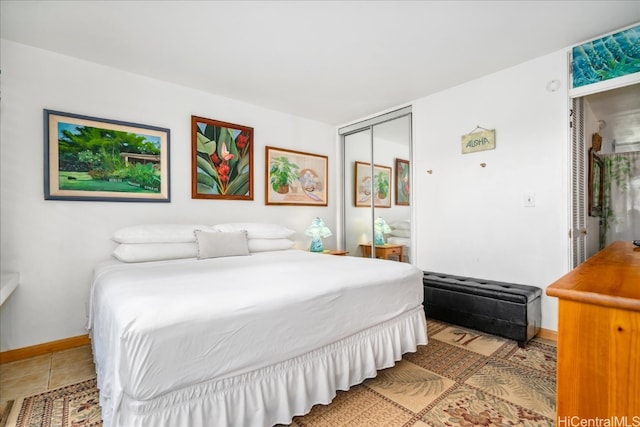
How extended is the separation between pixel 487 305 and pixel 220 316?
2.39 meters

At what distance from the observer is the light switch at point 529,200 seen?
2762 mm

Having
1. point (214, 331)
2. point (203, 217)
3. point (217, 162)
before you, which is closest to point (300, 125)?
point (217, 162)

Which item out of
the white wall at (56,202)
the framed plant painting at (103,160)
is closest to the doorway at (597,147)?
the white wall at (56,202)

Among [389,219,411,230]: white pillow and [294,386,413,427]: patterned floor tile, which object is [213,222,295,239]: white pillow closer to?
[389,219,411,230]: white pillow

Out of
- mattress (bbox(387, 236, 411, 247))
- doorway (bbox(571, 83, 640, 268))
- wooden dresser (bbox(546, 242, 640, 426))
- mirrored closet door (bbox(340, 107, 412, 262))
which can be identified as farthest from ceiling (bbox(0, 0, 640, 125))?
wooden dresser (bbox(546, 242, 640, 426))

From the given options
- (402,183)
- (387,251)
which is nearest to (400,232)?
(387,251)

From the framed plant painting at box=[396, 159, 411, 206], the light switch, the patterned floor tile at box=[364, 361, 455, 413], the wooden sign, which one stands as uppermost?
the wooden sign

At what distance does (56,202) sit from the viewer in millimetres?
2553

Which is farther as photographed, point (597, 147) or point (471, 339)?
point (597, 147)

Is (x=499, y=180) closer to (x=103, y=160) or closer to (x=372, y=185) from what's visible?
(x=372, y=185)

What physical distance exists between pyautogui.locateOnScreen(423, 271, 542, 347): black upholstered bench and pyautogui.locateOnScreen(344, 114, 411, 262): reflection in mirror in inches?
35.6

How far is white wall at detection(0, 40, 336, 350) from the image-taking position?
7.85 feet

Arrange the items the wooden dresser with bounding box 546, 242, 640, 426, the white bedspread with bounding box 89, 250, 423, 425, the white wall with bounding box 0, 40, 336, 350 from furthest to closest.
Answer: the white wall with bounding box 0, 40, 336, 350 < the white bedspread with bounding box 89, 250, 423, 425 < the wooden dresser with bounding box 546, 242, 640, 426

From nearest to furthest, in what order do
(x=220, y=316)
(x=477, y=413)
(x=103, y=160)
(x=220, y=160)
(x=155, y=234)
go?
(x=220, y=316), (x=477, y=413), (x=155, y=234), (x=103, y=160), (x=220, y=160)
